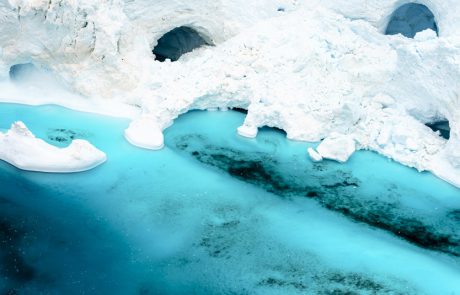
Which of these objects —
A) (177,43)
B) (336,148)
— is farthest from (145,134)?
(177,43)

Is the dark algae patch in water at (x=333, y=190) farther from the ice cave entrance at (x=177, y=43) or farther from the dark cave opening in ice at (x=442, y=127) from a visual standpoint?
the ice cave entrance at (x=177, y=43)

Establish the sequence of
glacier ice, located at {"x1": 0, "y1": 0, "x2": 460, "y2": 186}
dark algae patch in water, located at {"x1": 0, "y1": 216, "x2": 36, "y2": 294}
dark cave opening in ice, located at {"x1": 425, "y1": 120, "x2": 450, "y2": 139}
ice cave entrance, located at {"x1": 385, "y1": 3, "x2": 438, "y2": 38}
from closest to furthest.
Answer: dark algae patch in water, located at {"x1": 0, "y1": 216, "x2": 36, "y2": 294}
glacier ice, located at {"x1": 0, "y1": 0, "x2": 460, "y2": 186}
dark cave opening in ice, located at {"x1": 425, "y1": 120, "x2": 450, "y2": 139}
ice cave entrance, located at {"x1": 385, "y1": 3, "x2": 438, "y2": 38}

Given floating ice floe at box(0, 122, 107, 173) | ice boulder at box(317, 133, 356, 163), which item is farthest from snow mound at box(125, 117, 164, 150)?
ice boulder at box(317, 133, 356, 163)

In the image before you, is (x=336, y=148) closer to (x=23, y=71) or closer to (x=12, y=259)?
(x=12, y=259)

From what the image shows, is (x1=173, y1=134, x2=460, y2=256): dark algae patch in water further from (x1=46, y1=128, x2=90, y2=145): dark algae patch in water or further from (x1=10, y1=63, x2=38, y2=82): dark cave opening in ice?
(x1=10, y1=63, x2=38, y2=82): dark cave opening in ice

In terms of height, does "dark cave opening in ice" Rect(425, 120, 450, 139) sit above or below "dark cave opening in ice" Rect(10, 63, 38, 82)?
above

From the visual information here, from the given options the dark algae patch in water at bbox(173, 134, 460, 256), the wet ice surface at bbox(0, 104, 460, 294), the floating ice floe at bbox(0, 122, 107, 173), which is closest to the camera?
the wet ice surface at bbox(0, 104, 460, 294)

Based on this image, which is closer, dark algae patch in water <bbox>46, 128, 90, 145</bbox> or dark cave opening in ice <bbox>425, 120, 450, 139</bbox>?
dark algae patch in water <bbox>46, 128, 90, 145</bbox>
